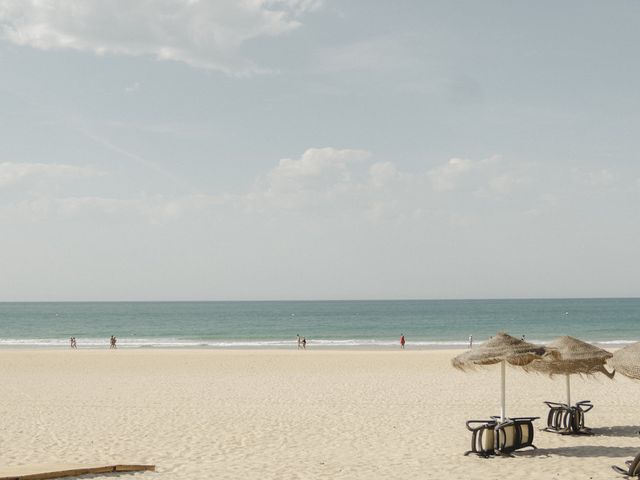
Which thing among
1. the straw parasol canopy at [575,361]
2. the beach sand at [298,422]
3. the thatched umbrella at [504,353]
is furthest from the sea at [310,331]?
the thatched umbrella at [504,353]

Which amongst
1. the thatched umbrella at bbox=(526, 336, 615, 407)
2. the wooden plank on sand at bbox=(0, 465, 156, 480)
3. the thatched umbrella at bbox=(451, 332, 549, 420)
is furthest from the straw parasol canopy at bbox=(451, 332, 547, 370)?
the wooden plank on sand at bbox=(0, 465, 156, 480)

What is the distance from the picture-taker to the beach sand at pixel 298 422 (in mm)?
10570

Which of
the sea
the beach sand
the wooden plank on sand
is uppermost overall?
the wooden plank on sand

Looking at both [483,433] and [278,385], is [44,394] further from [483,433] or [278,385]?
[483,433]

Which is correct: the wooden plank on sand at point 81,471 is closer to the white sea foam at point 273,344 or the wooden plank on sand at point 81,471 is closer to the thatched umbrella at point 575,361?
the thatched umbrella at point 575,361

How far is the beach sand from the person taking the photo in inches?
416

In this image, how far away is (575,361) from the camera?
13047mm

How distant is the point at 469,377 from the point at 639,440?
10.5m

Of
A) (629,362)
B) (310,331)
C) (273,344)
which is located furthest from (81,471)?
(310,331)

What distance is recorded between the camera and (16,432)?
13430 mm

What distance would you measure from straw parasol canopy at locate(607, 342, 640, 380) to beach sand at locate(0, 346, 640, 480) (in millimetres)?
1724

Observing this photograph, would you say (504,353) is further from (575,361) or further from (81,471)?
(81,471)

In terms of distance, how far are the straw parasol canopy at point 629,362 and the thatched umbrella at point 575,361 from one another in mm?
3087

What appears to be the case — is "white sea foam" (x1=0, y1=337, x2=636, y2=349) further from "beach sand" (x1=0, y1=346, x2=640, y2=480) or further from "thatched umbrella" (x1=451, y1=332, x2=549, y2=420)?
"thatched umbrella" (x1=451, y1=332, x2=549, y2=420)
